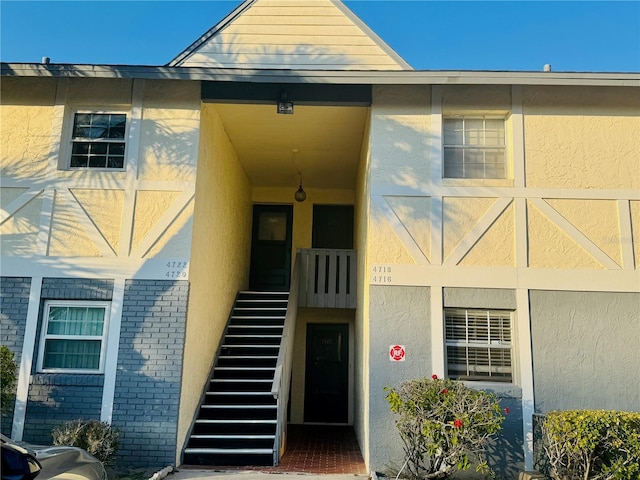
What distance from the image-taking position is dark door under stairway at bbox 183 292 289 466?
770 cm

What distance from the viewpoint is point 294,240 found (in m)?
12.8

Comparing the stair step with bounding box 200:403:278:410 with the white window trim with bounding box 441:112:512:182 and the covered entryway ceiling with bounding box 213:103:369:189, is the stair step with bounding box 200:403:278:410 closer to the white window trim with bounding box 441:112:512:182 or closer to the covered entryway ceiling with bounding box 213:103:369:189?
the white window trim with bounding box 441:112:512:182

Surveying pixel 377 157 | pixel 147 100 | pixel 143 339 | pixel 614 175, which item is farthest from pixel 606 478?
pixel 147 100

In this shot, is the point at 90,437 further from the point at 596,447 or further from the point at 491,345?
the point at 596,447

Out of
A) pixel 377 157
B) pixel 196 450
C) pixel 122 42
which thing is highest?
pixel 122 42

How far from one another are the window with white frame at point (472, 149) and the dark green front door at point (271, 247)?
17.3 feet

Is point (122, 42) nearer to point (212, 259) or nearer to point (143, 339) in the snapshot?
point (212, 259)

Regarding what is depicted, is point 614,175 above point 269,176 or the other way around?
the other way around

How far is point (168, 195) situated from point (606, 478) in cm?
647

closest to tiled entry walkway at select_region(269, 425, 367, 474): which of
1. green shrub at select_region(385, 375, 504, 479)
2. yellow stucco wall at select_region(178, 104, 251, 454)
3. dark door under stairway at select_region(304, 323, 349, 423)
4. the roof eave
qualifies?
dark door under stairway at select_region(304, 323, 349, 423)

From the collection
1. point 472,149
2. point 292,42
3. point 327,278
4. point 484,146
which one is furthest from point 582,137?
point 327,278

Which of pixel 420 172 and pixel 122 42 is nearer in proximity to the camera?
pixel 420 172

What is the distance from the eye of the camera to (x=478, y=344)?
7777 millimetres

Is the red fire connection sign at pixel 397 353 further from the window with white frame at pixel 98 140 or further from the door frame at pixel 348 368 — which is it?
the window with white frame at pixel 98 140
